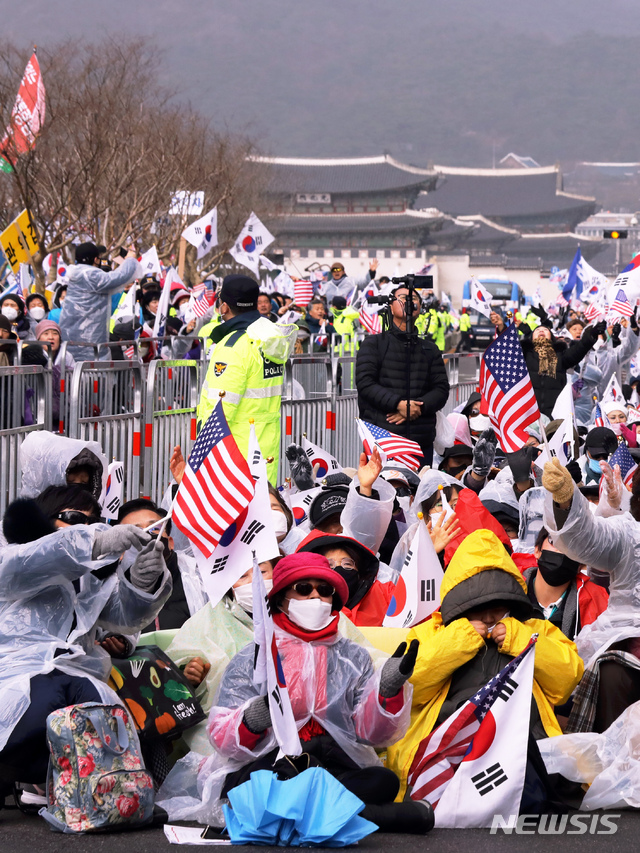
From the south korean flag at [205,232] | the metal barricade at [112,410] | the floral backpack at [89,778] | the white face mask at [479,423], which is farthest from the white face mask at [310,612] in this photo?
the south korean flag at [205,232]

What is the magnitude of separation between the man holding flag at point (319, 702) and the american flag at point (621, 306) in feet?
38.5

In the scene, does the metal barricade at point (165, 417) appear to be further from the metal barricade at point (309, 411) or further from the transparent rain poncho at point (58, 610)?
the transparent rain poncho at point (58, 610)

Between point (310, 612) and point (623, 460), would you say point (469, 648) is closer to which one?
point (310, 612)

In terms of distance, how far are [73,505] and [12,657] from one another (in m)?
0.72

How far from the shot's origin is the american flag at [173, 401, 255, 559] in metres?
4.80

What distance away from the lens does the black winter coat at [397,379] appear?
8891 millimetres

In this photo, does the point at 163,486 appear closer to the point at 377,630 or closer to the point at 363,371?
the point at 363,371

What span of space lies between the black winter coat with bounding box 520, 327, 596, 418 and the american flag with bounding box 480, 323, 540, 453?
102 inches

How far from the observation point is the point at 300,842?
3.99 meters

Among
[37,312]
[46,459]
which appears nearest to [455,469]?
[46,459]

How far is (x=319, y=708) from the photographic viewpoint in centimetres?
430

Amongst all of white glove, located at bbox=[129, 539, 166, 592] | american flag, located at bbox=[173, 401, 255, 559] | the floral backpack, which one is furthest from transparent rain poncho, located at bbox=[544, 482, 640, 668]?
the floral backpack

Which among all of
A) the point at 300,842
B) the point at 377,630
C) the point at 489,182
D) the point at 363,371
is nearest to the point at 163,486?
the point at 363,371

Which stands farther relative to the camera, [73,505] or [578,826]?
[73,505]
